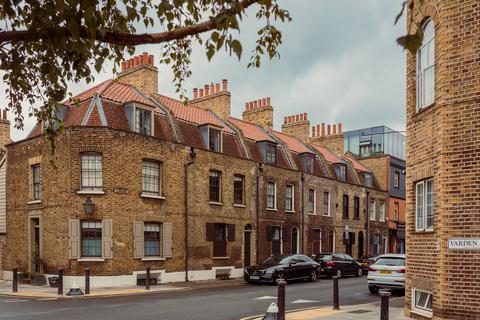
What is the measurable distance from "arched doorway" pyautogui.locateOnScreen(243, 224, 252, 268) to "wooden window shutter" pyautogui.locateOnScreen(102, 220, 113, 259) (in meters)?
9.05

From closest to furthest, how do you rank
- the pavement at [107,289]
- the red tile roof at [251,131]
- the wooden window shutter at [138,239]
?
the pavement at [107,289], the wooden window shutter at [138,239], the red tile roof at [251,131]

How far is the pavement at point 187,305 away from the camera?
13.2 metres

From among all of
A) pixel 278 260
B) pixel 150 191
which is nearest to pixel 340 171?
pixel 278 260

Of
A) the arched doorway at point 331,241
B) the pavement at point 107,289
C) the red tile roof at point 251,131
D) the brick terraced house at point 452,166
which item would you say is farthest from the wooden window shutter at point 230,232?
the brick terraced house at point 452,166

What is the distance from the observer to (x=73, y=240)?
2102 centimetres

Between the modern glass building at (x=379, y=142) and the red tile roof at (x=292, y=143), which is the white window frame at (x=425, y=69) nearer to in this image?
the red tile roof at (x=292, y=143)

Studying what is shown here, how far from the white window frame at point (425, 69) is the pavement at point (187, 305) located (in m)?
5.47

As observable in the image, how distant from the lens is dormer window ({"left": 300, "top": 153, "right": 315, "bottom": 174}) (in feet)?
112

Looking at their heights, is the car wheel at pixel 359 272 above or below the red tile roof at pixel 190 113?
below

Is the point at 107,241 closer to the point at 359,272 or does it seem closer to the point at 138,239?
the point at 138,239

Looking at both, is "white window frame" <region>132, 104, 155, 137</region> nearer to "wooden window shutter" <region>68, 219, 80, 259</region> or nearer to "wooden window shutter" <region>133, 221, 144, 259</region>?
"wooden window shutter" <region>133, 221, 144, 259</region>

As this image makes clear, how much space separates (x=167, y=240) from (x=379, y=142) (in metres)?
45.5

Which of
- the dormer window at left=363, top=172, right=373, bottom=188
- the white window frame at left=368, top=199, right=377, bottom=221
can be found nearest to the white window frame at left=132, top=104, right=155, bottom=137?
the dormer window at left=363, top=172, right=373, bottom=188

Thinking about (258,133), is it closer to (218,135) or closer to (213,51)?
(218,135)
